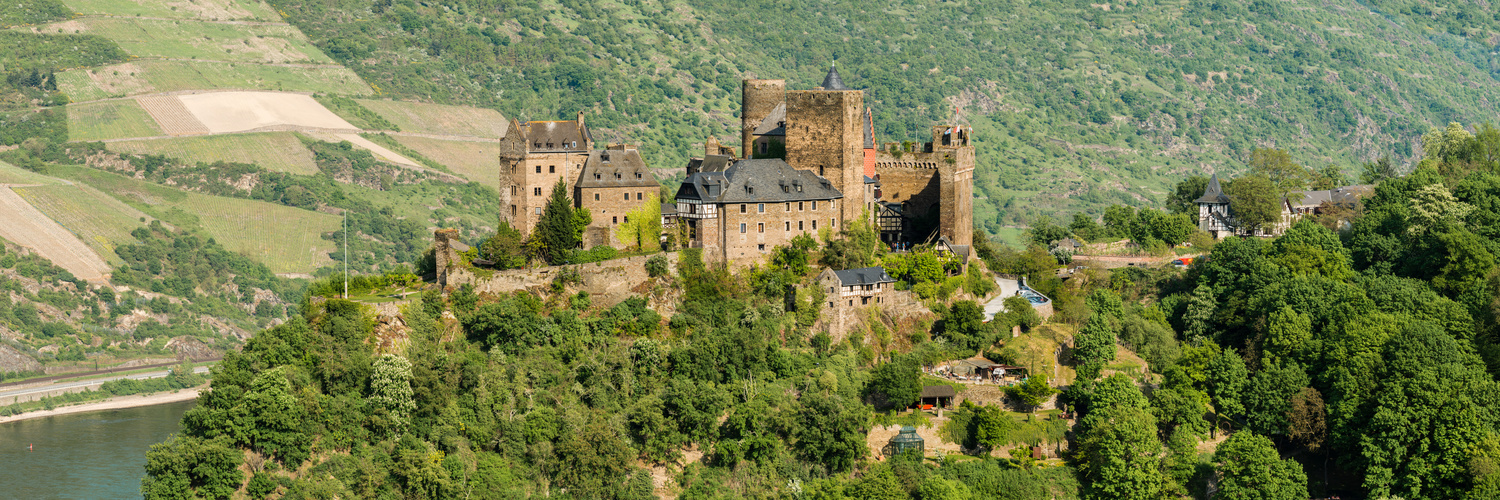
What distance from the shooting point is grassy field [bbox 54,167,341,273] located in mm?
162625

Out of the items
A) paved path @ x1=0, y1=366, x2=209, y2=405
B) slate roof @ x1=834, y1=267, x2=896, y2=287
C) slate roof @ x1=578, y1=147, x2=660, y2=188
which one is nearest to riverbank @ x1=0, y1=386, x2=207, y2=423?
paved path @ x1=0, y1=366, x2=209, y2=405

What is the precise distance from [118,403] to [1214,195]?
83.8 m

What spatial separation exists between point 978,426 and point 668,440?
13.2m

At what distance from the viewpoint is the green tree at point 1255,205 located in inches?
3976

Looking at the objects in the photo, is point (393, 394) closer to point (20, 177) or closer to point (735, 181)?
point (735, 181)

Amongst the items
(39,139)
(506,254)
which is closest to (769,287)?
(506,254)

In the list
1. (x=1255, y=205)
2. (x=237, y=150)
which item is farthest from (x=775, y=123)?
(x=237, y=150)

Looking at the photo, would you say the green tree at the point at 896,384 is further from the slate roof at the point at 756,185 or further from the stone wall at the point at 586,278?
the stone wall at the point at 586,278

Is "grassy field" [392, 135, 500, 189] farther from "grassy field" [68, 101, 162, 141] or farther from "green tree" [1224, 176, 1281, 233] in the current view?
"green tree" [1224, 176, 1281, 233]

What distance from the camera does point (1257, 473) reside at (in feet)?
224

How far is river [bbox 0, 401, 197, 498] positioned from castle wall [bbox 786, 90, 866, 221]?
4606 centimetres

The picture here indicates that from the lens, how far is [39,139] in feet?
592

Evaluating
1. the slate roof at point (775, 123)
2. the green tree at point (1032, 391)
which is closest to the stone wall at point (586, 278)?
the slate roof at point (775, 123)

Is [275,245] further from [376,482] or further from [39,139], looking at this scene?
[376,482]
